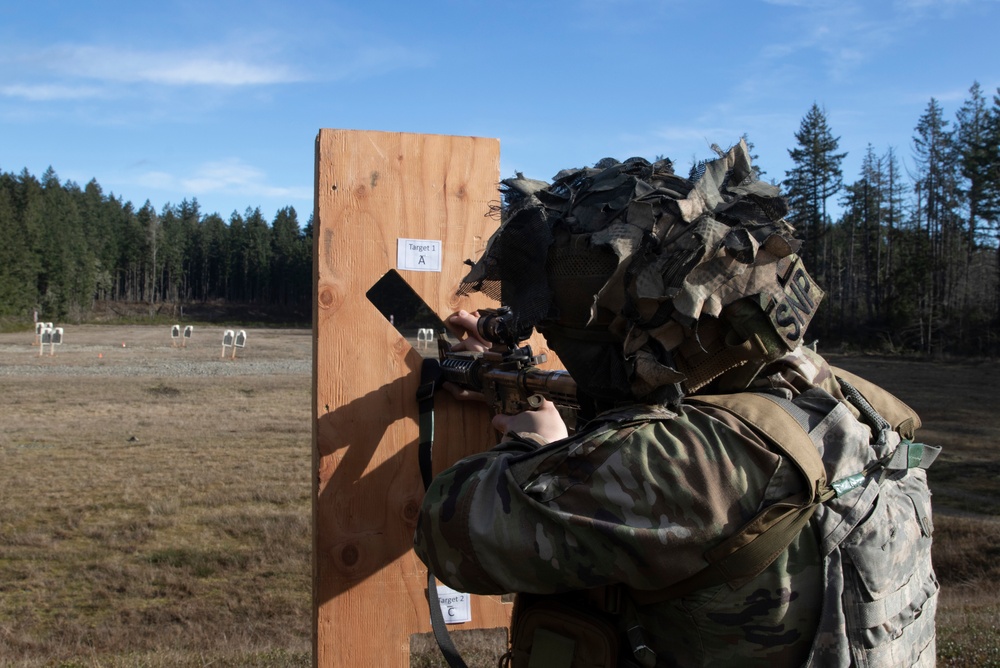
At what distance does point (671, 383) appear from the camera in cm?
177

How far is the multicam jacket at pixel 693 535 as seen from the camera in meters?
1.62

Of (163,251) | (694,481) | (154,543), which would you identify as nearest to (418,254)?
(694,481)

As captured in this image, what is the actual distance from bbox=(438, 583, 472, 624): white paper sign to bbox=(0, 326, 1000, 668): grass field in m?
2.09

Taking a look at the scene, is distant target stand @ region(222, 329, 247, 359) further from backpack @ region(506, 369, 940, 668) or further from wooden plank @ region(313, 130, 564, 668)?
backpack @ region(506, 369, 940, 668)

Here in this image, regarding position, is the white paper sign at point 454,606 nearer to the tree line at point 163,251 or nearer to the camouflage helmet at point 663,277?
the camouflage helmet at point 663,277

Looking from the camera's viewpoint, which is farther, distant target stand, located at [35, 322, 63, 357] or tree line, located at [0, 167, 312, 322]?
tree line, located at [0, 167, 312, 322]

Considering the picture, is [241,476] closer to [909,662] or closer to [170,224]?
[909,662]

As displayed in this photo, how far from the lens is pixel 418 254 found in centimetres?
308

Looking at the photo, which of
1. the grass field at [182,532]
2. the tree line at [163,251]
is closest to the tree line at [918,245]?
the grass field at [182,532]

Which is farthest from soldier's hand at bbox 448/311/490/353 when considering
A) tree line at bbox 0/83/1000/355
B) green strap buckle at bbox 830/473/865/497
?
tree line at bbox 0/83/1000/355

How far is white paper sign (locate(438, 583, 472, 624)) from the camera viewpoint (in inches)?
124

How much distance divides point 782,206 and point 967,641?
172 inches

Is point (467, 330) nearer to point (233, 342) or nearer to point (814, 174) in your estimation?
point (233, 342)

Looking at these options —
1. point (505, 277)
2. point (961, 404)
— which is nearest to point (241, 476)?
point (505, 277)
